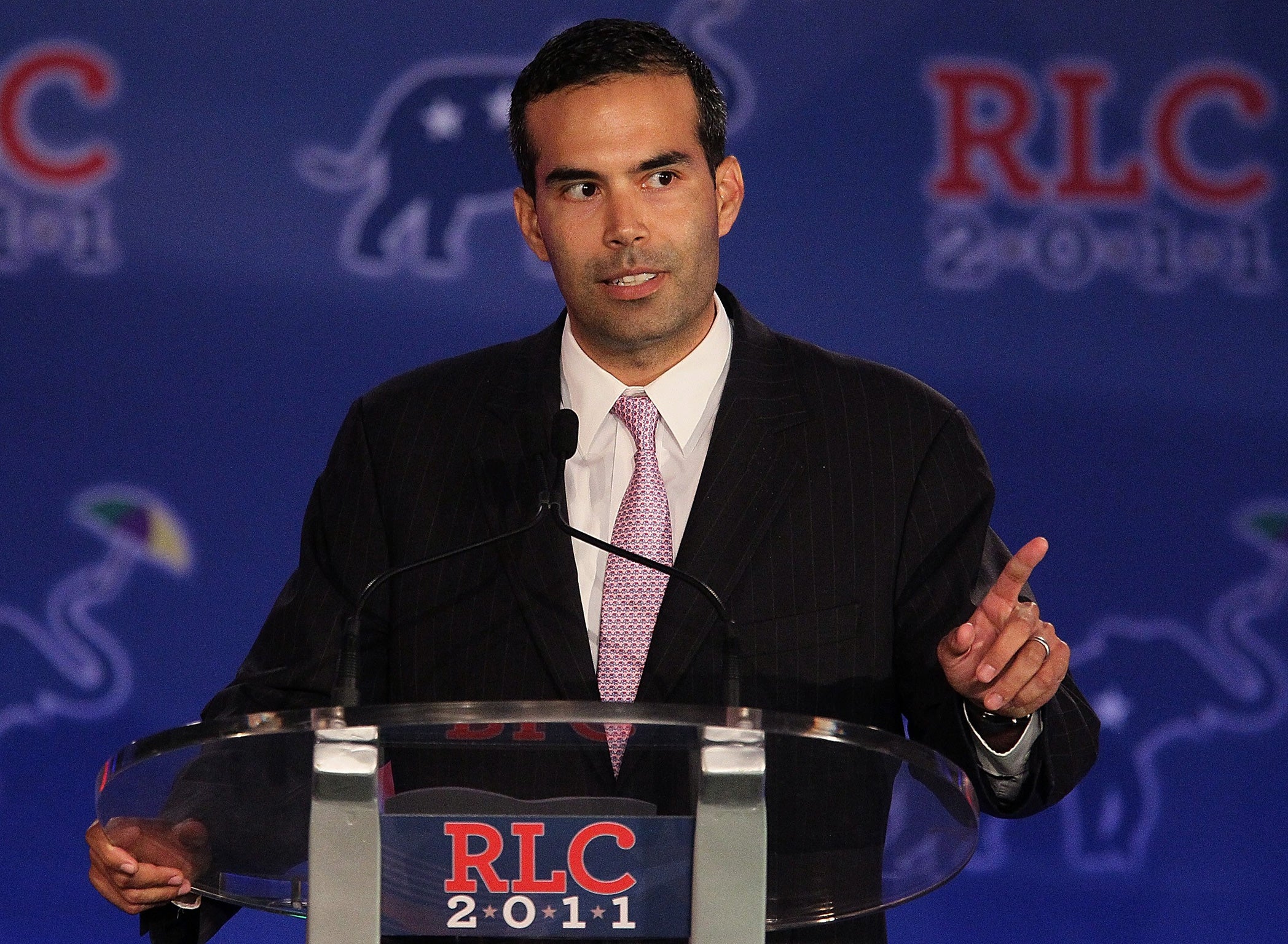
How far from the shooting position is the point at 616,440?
1836 millimetres

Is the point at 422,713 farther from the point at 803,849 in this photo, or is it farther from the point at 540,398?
the point at 540,398

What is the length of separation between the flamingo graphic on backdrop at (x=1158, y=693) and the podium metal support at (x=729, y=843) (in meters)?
1.97

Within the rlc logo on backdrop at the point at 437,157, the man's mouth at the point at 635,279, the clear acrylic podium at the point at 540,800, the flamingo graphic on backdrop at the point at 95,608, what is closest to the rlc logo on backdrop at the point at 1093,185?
the rlc logo on backdrop at the point at 437,157

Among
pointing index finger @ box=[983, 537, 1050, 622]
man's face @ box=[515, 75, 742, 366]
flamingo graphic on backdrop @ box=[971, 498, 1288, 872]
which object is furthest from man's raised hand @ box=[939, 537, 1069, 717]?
flamingo graphic on backdrop @ box=[971, 498, 1288, 872]

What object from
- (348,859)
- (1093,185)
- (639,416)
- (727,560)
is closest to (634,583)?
(727,560)

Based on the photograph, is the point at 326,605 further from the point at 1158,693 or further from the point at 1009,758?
the point at 1158,693

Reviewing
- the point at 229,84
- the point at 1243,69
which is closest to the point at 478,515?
the point at 229,84

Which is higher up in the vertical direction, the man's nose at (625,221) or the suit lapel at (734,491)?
the man's nose at (625,221)

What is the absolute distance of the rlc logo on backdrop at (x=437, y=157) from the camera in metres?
3.04

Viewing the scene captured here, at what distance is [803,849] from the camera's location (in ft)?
3.91

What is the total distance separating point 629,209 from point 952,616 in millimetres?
544

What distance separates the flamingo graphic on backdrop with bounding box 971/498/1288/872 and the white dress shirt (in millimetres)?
1358

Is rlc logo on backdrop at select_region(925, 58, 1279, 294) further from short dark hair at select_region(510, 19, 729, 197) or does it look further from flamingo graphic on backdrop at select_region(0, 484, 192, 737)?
flamingo graphic on backdrop at select_region(0, 484, 192, 737)

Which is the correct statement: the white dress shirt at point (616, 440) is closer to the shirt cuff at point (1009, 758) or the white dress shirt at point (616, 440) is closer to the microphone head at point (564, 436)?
the microphone head at point (564, 436)
